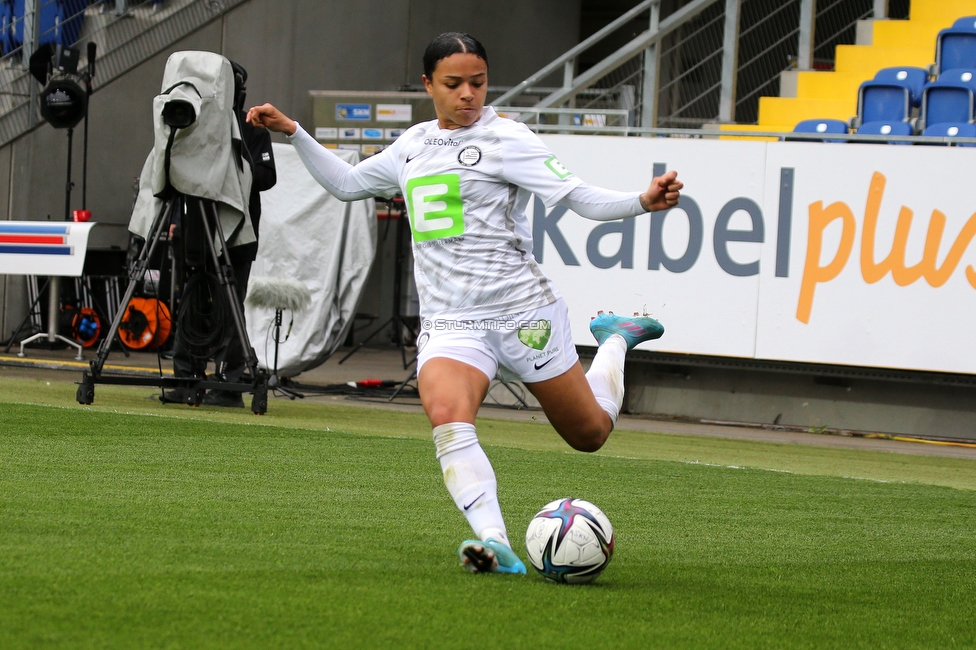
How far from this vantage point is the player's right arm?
4852mm

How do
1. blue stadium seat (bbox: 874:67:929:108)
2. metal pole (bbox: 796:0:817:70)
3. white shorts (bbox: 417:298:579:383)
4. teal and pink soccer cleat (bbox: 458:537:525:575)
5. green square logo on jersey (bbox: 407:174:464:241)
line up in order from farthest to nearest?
metal pole (bbox: 796:0:817:70) → blue stadium seat (bbox: 874:67:929:108) → green square logo on jersey (bbox: 407:174:464:241) → white shorts (bbox: 417:298:579:383) → teal and pink soccer cleat (bbox: 458:537:525:575)

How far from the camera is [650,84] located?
15.5 m

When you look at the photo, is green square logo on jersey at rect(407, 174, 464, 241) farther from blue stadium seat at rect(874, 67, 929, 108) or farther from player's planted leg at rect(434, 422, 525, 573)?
blue stadium seat at rect(874, 67, 929, 108)

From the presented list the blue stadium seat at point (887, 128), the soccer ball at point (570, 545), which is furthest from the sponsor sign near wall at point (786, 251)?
the soccer ball at point (570, 545)

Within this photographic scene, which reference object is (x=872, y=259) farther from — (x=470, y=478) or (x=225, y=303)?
(x=470, y=478)

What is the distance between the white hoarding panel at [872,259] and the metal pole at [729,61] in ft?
16.2

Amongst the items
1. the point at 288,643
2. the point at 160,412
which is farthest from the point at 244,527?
the point at 160,412

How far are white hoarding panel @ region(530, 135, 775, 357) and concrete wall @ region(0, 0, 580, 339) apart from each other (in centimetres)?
732

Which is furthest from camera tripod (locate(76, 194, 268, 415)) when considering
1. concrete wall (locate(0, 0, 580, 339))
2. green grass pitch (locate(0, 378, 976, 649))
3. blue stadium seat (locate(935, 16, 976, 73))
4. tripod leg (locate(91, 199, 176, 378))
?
blue stadium seat (locate(935, 16, 976, 73))

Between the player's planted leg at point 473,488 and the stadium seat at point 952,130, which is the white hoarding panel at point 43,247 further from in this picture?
the player's planted leg at point 473,488

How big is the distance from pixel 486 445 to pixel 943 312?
4.59 metres

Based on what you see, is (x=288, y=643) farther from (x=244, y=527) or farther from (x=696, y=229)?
(x=696, y=229)

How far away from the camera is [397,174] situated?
480 cm

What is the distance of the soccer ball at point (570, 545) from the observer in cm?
419
